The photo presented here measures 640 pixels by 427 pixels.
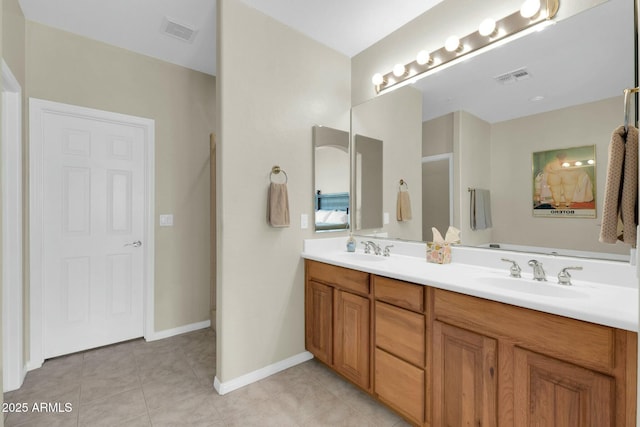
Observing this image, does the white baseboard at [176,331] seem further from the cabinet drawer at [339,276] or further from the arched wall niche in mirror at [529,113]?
the arched wall niche in mirror at [529,113]

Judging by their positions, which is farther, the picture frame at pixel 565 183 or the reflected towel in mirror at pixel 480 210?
the reflected towel in mirror at pixel 480 210

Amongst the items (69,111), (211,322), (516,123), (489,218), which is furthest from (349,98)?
(211,322)

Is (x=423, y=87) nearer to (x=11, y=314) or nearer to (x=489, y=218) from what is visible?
(x=489, y=218)

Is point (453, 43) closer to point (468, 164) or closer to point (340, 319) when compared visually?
point (468, 164)

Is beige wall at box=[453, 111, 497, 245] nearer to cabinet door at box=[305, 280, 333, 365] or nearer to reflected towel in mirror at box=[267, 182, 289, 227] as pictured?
cabinet door at box=[305, 280, 333, 365]

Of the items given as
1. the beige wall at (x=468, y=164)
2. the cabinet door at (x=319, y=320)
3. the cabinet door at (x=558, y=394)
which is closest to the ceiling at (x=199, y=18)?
the beige wall at (x=468, y=164)

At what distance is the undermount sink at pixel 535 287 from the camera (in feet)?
4.26

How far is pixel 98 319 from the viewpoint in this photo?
2549 mm

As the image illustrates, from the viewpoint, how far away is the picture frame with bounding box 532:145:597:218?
1.44 m

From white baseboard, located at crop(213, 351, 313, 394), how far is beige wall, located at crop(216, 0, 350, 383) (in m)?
0.03

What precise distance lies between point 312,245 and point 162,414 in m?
1.45

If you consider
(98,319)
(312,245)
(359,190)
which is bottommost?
(98,319)

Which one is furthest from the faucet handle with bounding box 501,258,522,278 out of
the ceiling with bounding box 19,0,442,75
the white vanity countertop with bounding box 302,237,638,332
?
the ceiling with bounding box 19,0,442,75

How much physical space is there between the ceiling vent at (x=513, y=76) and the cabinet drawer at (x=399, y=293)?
130 centimetres
